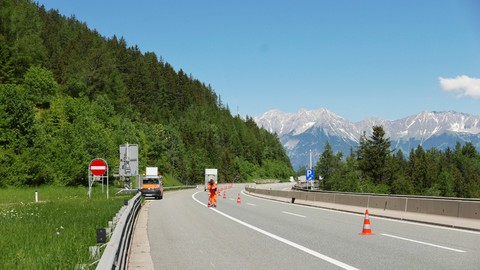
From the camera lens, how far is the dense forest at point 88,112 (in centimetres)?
6012

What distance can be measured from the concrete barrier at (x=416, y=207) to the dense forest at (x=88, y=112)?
119ft

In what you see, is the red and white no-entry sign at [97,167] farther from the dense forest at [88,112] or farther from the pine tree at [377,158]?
→ the pine tree at [377,158]

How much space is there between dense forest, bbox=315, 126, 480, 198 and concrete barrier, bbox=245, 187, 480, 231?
7934cm

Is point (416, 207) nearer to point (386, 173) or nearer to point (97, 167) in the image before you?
point (97, 167)

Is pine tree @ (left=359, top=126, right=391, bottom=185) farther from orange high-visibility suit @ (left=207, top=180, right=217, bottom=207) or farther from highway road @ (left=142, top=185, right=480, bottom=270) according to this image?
highway road @ (left=142, top=185, right=480, bottom=270)

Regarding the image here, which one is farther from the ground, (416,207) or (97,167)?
(97,167)

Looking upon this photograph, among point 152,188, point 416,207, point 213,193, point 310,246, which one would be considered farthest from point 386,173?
point 310,246

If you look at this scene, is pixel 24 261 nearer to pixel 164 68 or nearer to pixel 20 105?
pixel 20 105

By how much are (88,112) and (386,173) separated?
5939cm

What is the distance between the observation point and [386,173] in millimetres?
105250

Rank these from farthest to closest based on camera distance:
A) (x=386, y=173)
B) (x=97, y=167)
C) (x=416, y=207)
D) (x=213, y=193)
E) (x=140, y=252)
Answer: (x=386, y=173), (x=97, y=167), (x=213, y=193), (x=416, y=207), (x=140, y=252)

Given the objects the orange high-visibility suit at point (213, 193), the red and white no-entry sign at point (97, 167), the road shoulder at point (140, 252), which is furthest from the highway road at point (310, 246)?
the red and white no-entry sign at point (97, 167)

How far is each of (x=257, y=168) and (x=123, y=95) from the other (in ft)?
257

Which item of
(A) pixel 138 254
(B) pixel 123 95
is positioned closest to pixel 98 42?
(B) pixel 123 95
